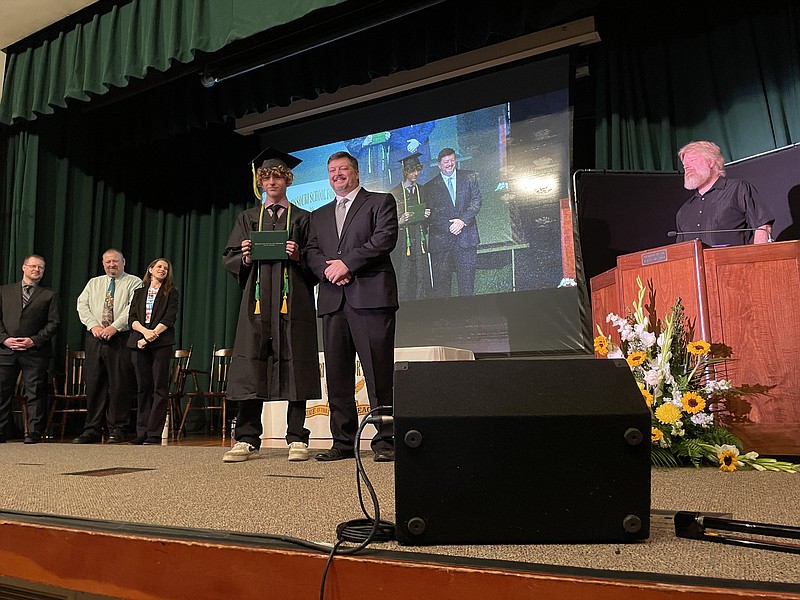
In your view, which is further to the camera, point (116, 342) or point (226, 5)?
point (116, 342)

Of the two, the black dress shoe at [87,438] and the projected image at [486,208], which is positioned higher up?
the projected image at [486,208]

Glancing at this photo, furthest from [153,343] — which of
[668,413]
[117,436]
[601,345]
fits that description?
[668,413]

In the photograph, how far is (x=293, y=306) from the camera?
9.57 feet

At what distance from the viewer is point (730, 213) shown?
3639 millimetres

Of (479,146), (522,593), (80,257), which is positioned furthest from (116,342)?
(522,593)

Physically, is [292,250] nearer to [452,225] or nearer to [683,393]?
[683,393]

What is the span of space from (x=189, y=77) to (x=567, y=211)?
347 centimetres

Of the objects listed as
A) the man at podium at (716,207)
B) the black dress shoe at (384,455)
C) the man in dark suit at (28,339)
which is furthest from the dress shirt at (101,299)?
the man at podium at (716,207)

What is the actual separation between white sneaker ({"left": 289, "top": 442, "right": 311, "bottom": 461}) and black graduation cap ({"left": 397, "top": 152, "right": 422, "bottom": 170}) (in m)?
3.38

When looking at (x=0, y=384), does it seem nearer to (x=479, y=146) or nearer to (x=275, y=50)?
(x=275, y=50)

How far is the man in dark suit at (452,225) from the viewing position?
534 centimetres

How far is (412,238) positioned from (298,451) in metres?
3.07

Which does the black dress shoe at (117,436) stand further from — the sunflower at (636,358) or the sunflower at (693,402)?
the sunflower at (693,402)

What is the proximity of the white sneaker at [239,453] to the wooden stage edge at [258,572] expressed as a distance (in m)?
1.38
